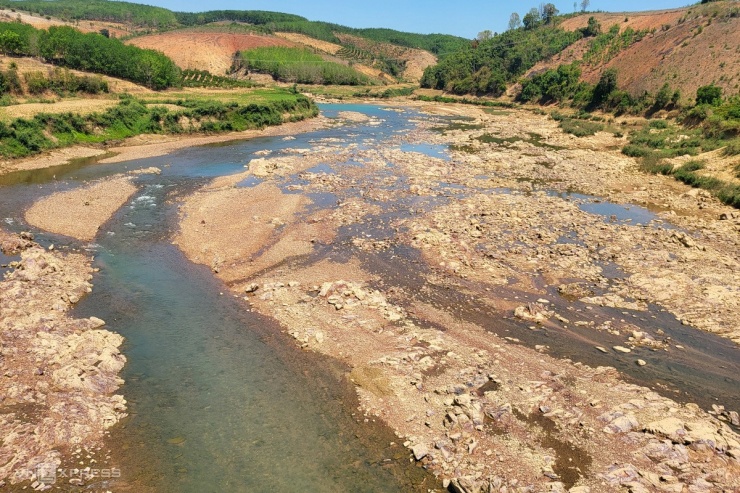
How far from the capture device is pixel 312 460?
10.7m

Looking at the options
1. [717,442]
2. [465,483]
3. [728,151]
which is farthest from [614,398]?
[728,151]

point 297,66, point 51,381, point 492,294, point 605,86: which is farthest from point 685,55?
point 297,66

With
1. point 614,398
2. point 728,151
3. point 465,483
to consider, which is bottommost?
point 465,483

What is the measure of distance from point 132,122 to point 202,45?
3749 inches

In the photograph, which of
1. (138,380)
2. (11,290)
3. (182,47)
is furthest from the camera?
(182,47)

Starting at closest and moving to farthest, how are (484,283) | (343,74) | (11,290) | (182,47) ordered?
1. (11,290)
2. (484,283)
3. (182,47)
4. (343,74)

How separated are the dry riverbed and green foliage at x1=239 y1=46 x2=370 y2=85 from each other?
323 ft

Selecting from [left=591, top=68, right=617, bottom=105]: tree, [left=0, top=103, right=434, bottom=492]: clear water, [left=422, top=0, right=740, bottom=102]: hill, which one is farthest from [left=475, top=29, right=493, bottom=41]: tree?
[left=0, top=103, right=434, bottom=492]: clear water

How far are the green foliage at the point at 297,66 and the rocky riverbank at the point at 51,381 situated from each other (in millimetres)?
118970

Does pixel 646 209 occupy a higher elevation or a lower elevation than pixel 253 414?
higher

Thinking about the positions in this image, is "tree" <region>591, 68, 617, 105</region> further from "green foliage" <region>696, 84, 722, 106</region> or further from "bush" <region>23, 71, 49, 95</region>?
"bush" <region>23, 71, 49, 95</region>

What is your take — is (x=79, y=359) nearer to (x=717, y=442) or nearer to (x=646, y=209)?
(x=717, y=442)

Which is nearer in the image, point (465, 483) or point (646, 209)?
point (465, 483)

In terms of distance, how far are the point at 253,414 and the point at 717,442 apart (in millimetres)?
11223
